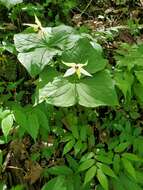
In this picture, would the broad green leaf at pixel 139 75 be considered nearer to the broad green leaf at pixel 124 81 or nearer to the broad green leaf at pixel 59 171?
the broad green leaf at pixel 124 81

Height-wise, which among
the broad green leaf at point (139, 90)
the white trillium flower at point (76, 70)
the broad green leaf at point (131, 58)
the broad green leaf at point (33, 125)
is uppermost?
the white trillium flower at point (76, 70)

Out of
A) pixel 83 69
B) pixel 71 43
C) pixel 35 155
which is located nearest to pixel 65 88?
pixel 83 69

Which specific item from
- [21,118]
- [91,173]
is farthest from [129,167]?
[21,118]

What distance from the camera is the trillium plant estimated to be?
168 centimetres

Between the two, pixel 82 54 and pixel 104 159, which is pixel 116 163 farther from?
pixel 82 54

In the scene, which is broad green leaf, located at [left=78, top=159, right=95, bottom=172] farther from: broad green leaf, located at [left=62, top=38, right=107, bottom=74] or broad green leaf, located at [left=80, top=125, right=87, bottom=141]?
broad green leaf, located at [left=62, top=38, right=107, bottom=74]

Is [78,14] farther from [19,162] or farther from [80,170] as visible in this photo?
[80,170]

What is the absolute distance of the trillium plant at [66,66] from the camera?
1680mm

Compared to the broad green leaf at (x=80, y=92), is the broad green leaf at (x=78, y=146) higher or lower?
lower

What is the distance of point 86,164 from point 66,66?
0.49m

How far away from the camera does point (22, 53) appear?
1838 millimetres

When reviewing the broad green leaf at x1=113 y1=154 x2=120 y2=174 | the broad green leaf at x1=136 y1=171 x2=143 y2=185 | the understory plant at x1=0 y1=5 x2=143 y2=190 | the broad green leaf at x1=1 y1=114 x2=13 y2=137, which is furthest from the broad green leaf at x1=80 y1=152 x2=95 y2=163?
the broad green leaf at x1=1 y1=114 x2=13 y2=137

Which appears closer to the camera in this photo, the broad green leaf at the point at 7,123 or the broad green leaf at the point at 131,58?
the broad green leaf at the point at 7,123

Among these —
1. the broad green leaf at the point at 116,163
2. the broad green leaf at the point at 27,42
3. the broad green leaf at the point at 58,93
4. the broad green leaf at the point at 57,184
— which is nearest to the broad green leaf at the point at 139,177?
the broad green leaf at the point at 116,163
